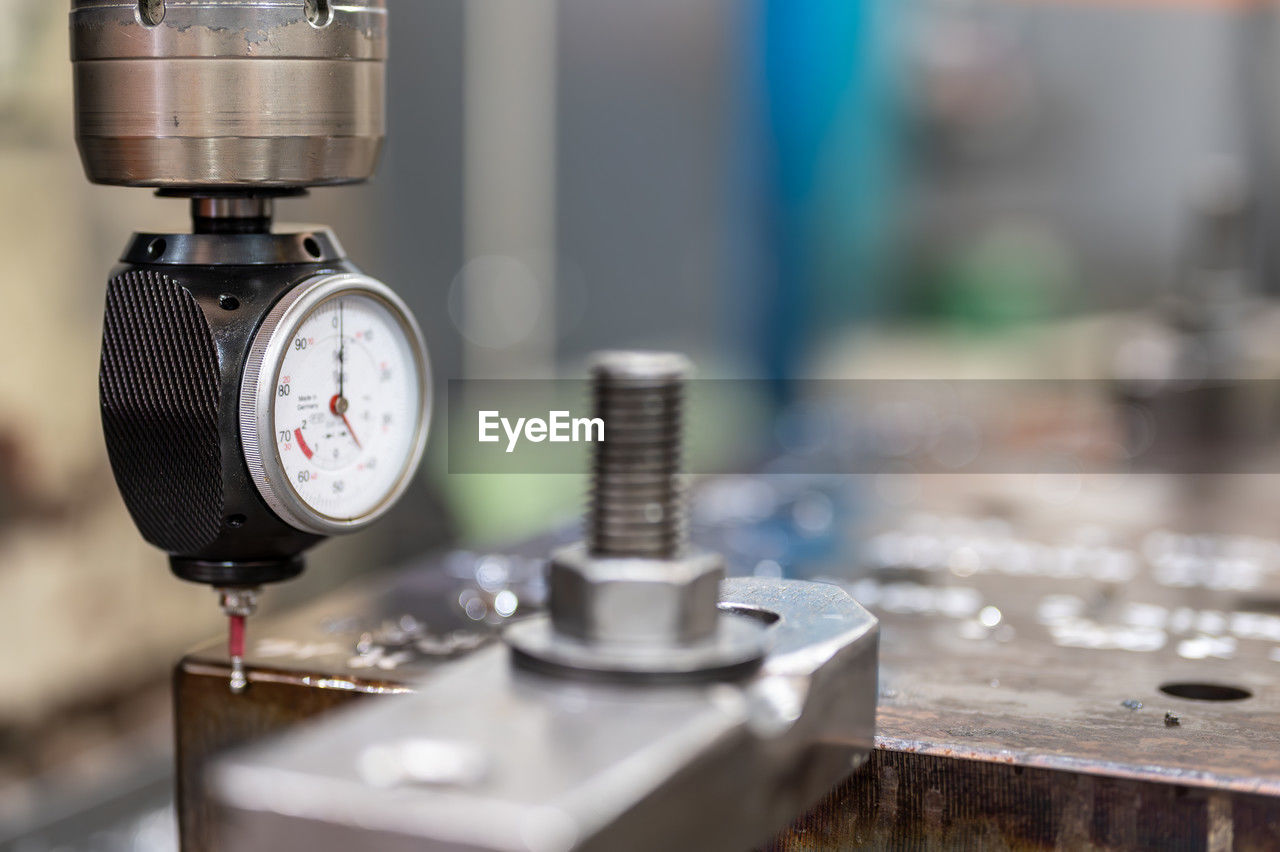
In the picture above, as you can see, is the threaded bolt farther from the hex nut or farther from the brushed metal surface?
the brushed metal surface

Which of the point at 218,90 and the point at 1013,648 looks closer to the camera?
the point at 218,90

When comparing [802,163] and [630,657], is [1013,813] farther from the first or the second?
[802,163]

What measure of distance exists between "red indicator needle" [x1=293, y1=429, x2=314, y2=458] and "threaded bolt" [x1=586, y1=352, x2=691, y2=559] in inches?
10.8

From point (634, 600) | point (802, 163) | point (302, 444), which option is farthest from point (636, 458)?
point (802, 163)

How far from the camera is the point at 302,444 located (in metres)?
0.77

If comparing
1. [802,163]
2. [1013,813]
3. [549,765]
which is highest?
[802,163]

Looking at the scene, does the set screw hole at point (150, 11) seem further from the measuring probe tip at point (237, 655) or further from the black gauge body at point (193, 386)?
the measuring probe tip at point (237, 655)

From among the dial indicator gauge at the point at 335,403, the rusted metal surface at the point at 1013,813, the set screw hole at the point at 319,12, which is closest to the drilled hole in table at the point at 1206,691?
the rusted metal surface at the point at 1013,813

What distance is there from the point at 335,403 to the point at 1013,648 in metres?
0.44

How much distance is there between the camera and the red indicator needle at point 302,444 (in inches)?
30.0

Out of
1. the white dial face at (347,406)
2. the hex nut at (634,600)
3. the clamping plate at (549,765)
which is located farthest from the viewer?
the white dial face at (347,406)

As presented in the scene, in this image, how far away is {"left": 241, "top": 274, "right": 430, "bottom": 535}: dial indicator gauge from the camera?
74 centimetres

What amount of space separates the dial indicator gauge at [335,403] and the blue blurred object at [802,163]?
9.57ft

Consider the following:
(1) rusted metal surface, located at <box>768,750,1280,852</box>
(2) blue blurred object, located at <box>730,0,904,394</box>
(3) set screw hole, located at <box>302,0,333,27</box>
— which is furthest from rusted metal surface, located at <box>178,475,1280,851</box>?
(2) blue blurred object, located at <box>730,0,904,394</box>
